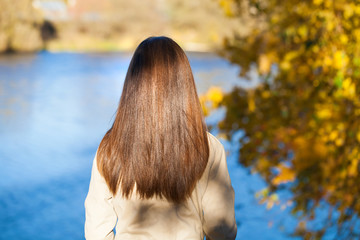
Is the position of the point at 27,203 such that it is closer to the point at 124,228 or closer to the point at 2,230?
the point at 2,230

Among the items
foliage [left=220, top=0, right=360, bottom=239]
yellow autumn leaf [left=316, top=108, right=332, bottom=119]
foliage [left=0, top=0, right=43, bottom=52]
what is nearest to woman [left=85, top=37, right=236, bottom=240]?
foliage [left=220, top=0, right=360, bottom=239]

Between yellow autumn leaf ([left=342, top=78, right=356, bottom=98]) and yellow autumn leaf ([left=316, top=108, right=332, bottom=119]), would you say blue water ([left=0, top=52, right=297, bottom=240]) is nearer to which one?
yellow autumn leaf ([left=316, top=108, right=332, bottom=119])

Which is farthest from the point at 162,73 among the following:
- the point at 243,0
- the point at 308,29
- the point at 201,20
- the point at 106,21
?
the point at 106,21

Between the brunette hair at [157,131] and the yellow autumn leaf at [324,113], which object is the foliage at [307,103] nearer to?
the yellow autumn leaf at [324,113]

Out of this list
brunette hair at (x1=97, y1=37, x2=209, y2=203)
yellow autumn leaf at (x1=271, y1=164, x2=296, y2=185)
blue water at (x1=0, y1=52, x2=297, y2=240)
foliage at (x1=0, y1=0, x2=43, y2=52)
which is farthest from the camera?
foliage at (x1=0, y1=0, x2=43, y2=52)

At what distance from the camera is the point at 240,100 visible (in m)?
4.41

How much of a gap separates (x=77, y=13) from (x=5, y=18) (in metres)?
7.72

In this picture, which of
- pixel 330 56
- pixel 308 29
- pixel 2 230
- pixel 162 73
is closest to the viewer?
pixel 162 73

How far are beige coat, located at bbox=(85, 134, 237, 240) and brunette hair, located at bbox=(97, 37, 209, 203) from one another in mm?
36

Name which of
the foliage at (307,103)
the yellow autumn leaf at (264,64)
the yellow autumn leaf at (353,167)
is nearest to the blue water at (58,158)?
the foliage at (307,103)

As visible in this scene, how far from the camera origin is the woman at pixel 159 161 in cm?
101

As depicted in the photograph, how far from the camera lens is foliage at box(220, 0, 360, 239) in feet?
8.02

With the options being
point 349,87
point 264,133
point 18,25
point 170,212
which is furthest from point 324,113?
point 18,25

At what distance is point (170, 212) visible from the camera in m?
1.07
